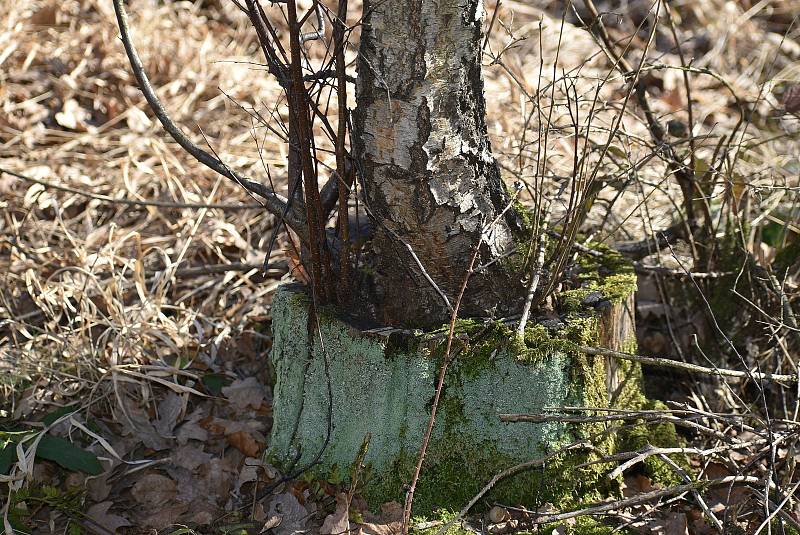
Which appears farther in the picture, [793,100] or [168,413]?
[168,413]

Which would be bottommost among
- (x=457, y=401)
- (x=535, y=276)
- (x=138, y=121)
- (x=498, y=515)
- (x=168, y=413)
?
(x=498, y=515)

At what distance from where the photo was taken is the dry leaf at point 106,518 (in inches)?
97.0

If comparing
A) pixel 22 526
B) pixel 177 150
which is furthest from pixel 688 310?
pixel 177 150

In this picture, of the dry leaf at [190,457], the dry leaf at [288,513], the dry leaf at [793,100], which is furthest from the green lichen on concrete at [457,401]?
the dry leaf at [793,100]

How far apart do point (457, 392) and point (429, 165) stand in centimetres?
65

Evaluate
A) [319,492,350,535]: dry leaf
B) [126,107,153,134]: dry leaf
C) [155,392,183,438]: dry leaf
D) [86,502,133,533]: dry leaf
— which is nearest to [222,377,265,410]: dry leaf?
[155,392,183,438]: dry leaf

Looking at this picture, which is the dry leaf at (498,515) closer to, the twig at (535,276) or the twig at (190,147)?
the twig at (535,276)

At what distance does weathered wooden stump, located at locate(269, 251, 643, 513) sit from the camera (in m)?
2.26

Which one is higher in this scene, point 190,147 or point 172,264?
point 190,147

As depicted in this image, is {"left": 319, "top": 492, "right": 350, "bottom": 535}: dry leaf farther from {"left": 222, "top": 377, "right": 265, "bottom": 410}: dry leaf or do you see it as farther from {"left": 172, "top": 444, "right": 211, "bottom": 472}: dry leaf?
{"left": 222, "top": 377, "right": 265, "bottom": 410}: dry leaf

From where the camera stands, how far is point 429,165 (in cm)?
224

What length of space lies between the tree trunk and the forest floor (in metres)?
0.21

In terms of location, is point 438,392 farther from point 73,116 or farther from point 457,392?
point 73,116

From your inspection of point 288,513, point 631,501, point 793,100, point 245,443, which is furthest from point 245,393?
point 793,100
